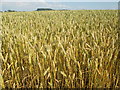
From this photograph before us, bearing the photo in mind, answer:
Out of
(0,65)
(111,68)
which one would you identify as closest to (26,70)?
(0,65)

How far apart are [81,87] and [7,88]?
546 millimetres

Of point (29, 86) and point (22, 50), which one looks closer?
point (29, 86)

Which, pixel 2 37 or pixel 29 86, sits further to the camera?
pixel 2 37

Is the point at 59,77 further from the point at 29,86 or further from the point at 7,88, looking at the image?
the point at 7,88

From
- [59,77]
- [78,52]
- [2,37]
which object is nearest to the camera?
[59,77]

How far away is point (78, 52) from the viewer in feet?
5.06

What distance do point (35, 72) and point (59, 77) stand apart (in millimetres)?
178

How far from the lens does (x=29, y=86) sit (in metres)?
1.21

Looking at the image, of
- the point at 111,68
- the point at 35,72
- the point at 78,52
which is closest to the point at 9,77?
the point at 35,72

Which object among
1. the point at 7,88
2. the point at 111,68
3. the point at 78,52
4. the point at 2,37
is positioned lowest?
the point at 7,88

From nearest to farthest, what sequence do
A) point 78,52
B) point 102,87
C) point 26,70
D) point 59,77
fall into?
point 102,87 → point 59,77 → point 26,70 → point 78,52

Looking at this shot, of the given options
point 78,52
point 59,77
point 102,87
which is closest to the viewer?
point 102,87

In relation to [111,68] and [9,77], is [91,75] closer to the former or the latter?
[111,68]

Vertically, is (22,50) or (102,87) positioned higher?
(22,50)
